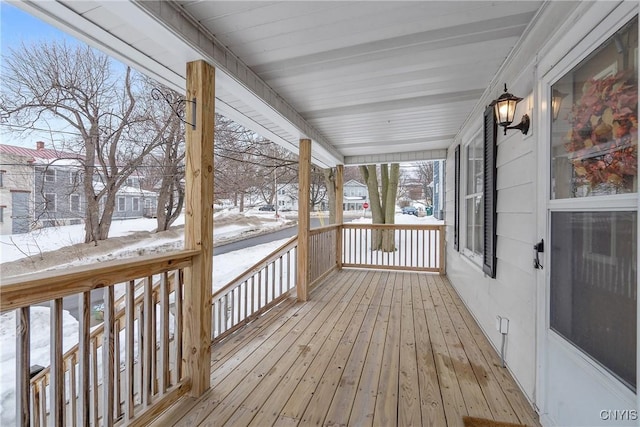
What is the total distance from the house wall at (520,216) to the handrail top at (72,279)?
2.29 m

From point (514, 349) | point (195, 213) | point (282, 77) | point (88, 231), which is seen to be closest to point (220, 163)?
point (88, 231)

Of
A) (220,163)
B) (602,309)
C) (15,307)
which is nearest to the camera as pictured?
(15,307)

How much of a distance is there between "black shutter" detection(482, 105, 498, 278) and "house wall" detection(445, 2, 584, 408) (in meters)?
0.05

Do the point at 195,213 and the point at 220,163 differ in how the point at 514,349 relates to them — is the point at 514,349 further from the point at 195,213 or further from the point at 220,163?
the point at 220,163

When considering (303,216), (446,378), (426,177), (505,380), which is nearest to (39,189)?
(303,216)

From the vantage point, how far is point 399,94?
2697 mm

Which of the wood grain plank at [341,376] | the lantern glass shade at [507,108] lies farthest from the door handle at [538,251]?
the wood grain plank at [341,376]

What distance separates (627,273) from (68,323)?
371 centimetres

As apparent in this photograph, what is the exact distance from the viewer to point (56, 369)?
3.88ft

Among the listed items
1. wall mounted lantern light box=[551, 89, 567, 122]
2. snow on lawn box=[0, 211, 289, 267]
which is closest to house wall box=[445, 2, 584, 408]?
wall mounted lantern light box=[551, 89, 567, 122]

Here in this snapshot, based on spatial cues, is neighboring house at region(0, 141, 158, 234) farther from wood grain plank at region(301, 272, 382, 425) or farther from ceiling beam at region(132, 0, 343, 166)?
wood grain plank at region(301, 272, 382, 425)

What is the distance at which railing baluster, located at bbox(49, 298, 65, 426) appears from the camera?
1.16 m

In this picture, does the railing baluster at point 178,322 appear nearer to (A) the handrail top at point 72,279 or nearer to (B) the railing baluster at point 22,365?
(A) the handrail top at point 72,279

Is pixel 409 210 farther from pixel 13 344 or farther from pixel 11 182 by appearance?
pixel 13 344
